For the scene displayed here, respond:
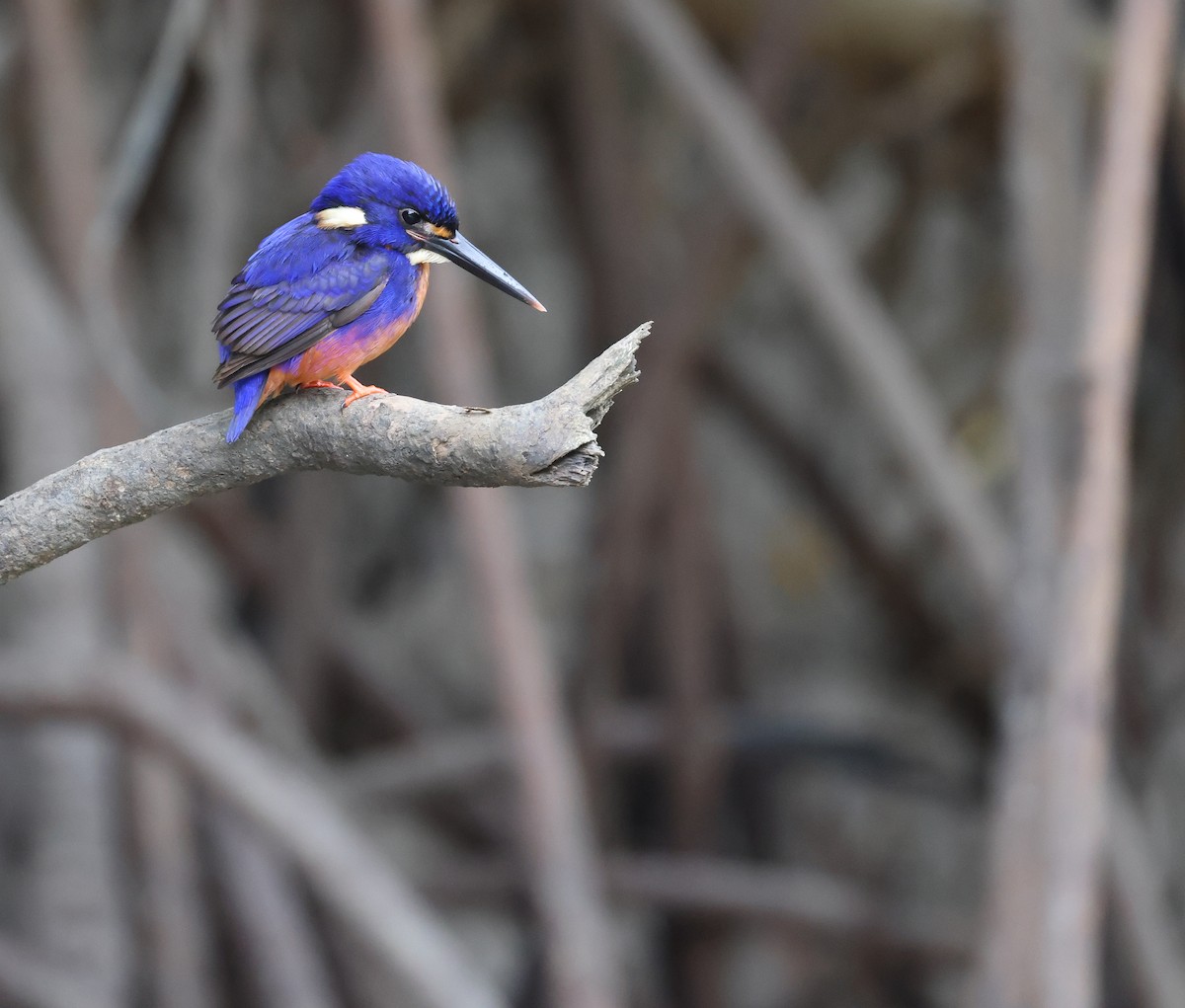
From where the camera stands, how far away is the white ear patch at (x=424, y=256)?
46.4 inches

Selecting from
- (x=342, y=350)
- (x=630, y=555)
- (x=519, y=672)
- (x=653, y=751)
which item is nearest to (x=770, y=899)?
(x=653, y=751)

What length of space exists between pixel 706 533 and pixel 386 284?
3.45 metres

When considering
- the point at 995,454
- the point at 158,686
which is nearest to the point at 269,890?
the point at 158,686

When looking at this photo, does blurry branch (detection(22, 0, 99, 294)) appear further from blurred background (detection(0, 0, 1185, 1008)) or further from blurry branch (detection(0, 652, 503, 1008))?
blurry branch (detection(0, 652, 503, 1008))

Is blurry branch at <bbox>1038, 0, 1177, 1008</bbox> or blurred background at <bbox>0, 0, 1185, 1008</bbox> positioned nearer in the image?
blurry branch at <bbox>1038, 0, 1177, 1008</bbox>

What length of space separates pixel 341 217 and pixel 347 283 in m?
0.06

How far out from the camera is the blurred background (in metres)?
3.01

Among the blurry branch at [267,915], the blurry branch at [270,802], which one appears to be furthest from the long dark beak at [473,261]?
the blurry branch at [267,915]

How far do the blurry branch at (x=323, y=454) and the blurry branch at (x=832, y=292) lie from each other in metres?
2.50

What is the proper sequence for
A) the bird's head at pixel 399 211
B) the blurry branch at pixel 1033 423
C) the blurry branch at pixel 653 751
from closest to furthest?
1. the bird's head at pixel 399 211
2. the blurry branch at pixel 1033 423
3. the blurry branch at pixel 653 751

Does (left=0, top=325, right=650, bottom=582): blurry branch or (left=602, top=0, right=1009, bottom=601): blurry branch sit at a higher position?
(left=602, top=0, right=1009, bottom=601): blurry branch

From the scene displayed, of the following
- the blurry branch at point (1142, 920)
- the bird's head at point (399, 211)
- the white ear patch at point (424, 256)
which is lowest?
the blurry branch at point (1142, 920)

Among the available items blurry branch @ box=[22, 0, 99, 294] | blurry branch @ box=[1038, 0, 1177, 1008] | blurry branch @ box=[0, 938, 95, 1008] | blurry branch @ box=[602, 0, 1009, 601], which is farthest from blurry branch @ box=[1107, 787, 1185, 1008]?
blurry branch @ box=[22, 0, 99, 294]

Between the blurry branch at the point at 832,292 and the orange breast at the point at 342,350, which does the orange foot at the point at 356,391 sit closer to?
the orange breast at the point at 342,350
